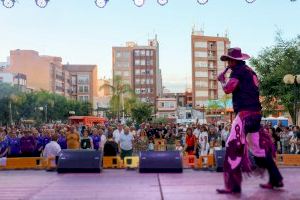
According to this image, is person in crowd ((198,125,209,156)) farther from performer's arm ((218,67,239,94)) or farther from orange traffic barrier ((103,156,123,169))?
performer's arm ((218,67,239,94))

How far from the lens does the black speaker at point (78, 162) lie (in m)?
13.5

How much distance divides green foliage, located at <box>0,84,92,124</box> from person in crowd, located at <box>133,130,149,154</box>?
145 feet

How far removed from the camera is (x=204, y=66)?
5084 inches

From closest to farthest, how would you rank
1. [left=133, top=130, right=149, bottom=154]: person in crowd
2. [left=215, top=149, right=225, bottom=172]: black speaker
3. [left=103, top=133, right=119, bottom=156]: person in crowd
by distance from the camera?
1. [left=215, top=149, right=225, bottom=172]: black speaker
2. [left=103, top=133, right=119, bottom=156]: person in crowd
3. [left=133, top=130, right=149, bottom=154]: person in crowd

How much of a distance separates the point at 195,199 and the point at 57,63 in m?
137

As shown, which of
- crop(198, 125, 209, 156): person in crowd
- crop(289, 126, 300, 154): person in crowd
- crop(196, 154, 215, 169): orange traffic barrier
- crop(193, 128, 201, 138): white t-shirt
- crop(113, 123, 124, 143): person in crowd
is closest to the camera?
crop(196, 154, 215, 169): orange traffic barrier

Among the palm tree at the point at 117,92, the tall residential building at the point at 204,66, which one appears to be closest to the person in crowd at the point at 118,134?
the palm tree at the point at 117,92

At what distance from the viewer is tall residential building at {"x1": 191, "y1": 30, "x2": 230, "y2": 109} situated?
422ft

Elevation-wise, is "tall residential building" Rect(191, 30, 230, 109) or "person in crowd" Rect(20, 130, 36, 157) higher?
"tall residential building" Rect(191, 30, 230, 109)

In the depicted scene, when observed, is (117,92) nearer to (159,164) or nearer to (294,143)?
(294,143)

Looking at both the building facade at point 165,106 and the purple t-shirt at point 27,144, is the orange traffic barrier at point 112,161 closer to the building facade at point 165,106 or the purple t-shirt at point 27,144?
the purple t-shirt at point 27,144

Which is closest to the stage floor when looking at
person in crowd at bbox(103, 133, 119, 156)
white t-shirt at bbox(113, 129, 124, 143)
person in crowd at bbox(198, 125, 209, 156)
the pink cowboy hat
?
the pink cowboy hat

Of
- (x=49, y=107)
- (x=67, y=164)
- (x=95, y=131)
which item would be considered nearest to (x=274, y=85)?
(x=95, y=131)

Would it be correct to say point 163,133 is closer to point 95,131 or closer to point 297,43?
point 95,131
